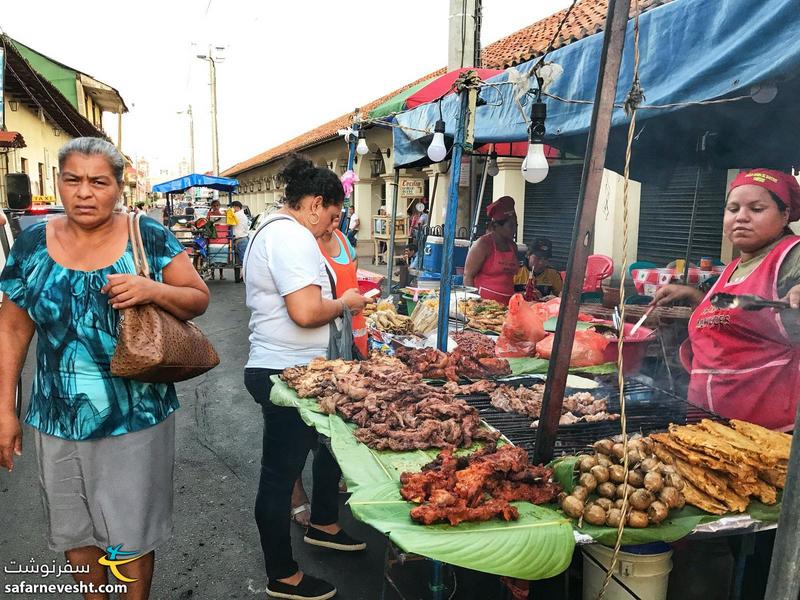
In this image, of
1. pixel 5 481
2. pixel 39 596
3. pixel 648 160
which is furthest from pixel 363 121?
pixel 39 596

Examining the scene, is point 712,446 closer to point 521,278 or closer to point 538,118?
point 538,118

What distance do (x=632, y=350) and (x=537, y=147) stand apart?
1.61m

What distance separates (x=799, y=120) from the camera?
4262 mm

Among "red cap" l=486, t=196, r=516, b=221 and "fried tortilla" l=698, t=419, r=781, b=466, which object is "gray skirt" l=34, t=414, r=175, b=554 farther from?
"red cap" l=486, t=196, r=516, b=221

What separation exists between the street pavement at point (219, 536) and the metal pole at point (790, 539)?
6.51 ft

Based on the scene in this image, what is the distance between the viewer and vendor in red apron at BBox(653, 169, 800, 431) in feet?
→ 8.97

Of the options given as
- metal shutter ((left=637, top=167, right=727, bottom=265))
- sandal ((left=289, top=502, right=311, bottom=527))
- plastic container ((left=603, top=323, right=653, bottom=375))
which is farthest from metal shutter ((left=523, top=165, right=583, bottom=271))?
sandal ((left=289, top=502, right=311, bottom=527))

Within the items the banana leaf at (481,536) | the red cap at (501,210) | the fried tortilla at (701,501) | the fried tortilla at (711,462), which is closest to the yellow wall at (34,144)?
the red cap at (501,210)

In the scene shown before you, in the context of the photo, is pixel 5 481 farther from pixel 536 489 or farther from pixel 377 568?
pixel 536 489

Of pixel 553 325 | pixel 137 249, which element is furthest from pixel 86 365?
pixel 553 325

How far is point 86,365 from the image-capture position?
226 centimetres

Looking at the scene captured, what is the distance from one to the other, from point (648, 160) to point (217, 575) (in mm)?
5504

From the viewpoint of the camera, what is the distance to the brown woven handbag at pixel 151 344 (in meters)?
2.18

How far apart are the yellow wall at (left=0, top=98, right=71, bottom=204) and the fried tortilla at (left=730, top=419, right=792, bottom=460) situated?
19205mm
